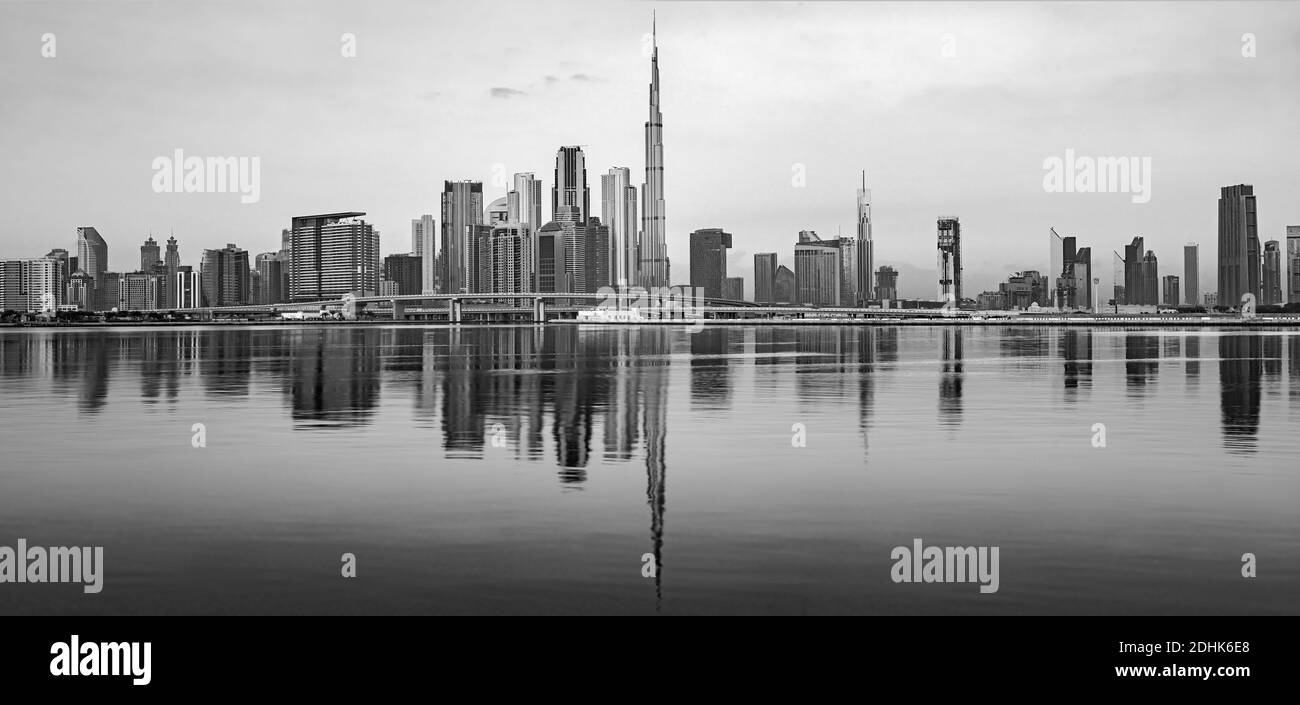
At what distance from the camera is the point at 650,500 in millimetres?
17422

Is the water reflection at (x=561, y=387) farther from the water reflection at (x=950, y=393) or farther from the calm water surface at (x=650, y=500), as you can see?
the calm water surface at (x=650, y=500)

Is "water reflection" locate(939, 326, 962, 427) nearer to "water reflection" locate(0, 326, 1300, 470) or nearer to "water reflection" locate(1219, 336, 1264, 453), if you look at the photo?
"water reflection" locate(0, 326, 1300, 470)

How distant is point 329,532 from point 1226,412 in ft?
92.0

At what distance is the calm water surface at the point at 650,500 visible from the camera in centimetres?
1184

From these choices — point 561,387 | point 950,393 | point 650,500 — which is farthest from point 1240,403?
point 650,500

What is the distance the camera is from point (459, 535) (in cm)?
1472

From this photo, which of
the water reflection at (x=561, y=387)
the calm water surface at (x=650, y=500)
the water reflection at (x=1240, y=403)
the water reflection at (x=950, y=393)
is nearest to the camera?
the calm water surface at (x=650, y=500)

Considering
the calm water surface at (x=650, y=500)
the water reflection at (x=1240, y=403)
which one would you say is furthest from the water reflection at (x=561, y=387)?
the calm water surface at (x=650, y=500)

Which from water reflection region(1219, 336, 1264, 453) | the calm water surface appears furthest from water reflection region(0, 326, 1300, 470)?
the calm water surface

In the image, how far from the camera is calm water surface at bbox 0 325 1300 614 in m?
11.8
